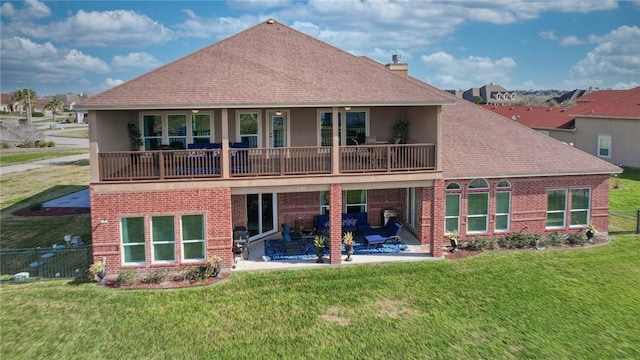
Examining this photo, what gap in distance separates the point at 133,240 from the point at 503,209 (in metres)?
13.2

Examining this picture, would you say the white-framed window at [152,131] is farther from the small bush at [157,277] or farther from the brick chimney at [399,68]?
the brick chimney at [399,68]

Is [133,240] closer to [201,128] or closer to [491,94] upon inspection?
[201,128]

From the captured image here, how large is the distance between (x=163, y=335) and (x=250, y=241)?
7.04 metres

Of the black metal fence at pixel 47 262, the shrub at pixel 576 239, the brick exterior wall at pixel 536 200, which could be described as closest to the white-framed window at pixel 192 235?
the black metal fence at pixel 47 262

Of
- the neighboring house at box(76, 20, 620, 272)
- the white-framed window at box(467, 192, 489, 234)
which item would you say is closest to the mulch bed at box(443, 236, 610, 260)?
the neighboring house at box(76, 20, 620, 272)

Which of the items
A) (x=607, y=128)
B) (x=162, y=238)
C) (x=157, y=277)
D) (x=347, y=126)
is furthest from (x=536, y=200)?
(x=607, y=128)

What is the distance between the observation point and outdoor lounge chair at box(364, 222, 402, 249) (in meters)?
17.2

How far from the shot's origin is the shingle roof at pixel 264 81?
48.8ft

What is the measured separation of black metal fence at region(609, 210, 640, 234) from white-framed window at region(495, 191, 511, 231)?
4979mm

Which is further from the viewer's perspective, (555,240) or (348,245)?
(555,240)

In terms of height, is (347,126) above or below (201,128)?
above

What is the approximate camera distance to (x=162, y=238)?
50.0 feet

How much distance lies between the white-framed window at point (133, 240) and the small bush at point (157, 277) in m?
0.68

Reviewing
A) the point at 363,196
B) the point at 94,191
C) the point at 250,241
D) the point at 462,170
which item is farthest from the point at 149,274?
the point at 462,170
